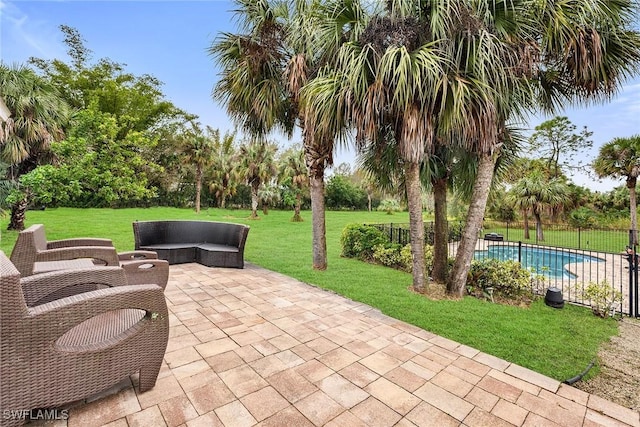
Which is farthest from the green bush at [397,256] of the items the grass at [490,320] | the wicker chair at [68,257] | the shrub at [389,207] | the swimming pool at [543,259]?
the shrub at [389,207]

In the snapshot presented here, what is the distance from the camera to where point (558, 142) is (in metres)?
19.4

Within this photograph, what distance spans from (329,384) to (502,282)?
3.96m

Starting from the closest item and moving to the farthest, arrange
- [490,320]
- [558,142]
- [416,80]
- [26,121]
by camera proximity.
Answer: [490,320] → [416,80] → [26,121] → [558,142]

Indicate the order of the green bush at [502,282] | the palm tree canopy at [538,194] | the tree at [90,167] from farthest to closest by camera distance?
the palm tree canopy at [538,194] < the tree at [90,167] < the green bush at [502,282]

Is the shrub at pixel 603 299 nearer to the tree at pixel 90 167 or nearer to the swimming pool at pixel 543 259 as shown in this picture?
the swimming pool at pixel 543 259

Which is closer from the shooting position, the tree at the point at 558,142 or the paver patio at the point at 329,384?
the paver patio at the point at 329,384

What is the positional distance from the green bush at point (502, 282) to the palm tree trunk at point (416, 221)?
0.89 metres

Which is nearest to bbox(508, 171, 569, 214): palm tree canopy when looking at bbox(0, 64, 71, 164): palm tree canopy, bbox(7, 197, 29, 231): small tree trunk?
bbox(0, 64, 71, 164): palm tree canopy

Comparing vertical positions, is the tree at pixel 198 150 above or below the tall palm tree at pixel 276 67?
above

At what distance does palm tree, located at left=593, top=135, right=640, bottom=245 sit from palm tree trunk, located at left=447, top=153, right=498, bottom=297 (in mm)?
11492

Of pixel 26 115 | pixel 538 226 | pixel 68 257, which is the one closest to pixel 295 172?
pixel 26 115

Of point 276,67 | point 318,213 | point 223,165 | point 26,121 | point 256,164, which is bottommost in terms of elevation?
point 318,213

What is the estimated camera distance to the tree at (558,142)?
18.9 m

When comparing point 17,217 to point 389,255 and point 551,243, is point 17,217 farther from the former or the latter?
point 551,243
